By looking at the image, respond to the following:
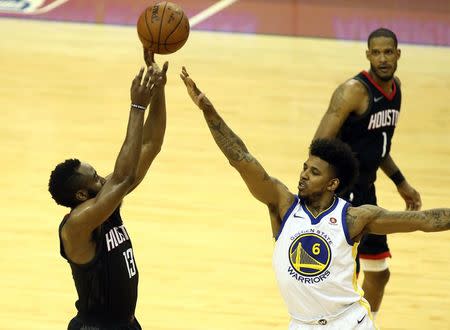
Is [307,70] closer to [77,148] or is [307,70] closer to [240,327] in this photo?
[77,148]

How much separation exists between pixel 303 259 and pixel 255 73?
27.9ft

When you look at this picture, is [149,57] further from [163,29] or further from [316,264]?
[316,264]

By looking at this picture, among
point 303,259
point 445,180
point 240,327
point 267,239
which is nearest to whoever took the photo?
point 303,259

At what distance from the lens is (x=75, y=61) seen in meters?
13.2

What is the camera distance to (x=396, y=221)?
185 inches

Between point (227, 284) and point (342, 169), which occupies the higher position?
point (342, 169)

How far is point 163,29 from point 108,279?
4.55 feet

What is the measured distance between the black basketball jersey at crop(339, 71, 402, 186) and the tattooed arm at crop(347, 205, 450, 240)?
144 cm

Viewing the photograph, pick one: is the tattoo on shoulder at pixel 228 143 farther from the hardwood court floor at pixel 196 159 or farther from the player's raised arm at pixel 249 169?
the hardwood court floor at pixel 196 159

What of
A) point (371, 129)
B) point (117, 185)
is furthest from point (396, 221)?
point (371, 129)

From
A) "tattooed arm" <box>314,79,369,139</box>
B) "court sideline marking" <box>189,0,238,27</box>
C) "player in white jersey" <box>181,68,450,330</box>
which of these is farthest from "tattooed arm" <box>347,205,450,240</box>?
"court sideline marking" <box>189,0,238,27</box>

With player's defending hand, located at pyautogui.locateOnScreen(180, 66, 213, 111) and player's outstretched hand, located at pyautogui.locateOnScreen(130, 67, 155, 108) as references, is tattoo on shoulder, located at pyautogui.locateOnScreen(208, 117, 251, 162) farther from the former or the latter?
player's outstretched hand, located at pyautogui.locateOnScreen(130, 67, 155, 108)

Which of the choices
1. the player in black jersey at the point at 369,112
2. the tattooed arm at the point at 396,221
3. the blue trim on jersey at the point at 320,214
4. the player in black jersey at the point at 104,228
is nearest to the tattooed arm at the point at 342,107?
the player in black jersey at the point at 369,112

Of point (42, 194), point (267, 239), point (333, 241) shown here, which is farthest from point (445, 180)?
point (333, 241)
